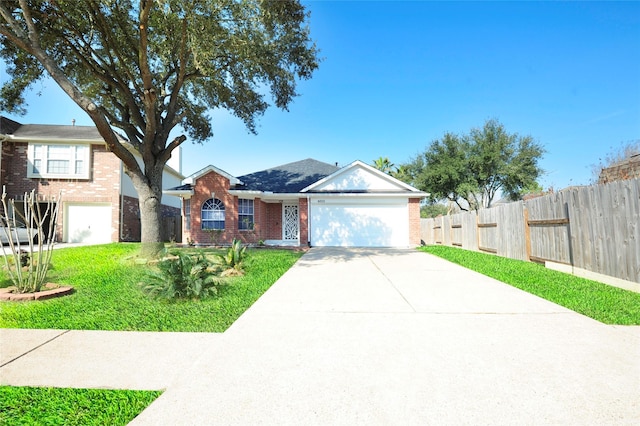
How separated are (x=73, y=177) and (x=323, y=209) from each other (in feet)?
43.2

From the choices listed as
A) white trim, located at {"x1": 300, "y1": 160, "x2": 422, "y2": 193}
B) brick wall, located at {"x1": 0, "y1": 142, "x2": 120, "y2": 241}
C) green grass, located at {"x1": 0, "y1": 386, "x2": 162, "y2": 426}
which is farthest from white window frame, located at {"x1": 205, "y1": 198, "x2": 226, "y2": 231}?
green grass, located at {"x1": 0, "y1": 386, "x2": 162, "y2": 426}

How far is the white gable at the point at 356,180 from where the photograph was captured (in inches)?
626

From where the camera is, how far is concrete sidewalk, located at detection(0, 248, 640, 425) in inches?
89.4

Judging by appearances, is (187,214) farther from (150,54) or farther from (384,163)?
(384,163)

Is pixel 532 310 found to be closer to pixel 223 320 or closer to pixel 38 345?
pixel 223 320

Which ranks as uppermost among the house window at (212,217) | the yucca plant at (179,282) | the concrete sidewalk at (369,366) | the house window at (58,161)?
the house window at (58,161)

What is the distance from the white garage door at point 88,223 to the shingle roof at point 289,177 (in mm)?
7492

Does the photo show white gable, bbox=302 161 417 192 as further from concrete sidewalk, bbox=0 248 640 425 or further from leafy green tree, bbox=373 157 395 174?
leafy green tree, bbox=373 157 395 174

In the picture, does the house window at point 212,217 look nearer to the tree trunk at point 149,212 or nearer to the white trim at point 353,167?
the white trim at point 353,167

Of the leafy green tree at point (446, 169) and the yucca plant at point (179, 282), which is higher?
the leafy green tree at point (446, 169)

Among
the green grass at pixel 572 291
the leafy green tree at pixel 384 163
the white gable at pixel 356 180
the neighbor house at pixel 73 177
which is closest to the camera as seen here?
the green grass at pixel 572 291

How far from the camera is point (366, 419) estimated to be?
2.16 meters

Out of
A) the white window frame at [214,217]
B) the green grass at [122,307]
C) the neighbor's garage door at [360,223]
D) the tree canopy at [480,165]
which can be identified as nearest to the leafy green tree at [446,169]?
the tree canopy at [480,165]

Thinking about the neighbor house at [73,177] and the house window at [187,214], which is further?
the house window at [187,214]
